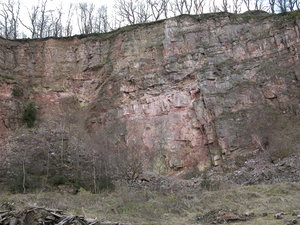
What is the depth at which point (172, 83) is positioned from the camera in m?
25.9

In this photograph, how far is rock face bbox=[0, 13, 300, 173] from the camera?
23.0 metres

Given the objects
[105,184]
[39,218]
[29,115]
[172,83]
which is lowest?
[105,184]

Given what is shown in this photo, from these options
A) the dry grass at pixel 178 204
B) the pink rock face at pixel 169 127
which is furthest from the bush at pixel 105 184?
the pink rock face at pixel 169 127

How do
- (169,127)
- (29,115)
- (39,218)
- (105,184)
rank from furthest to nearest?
(29,115), (169,127), (105,184), (39,218)

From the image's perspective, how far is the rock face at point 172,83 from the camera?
23.0 meters

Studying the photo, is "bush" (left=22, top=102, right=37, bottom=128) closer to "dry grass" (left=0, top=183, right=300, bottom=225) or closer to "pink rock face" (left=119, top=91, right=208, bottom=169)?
"pink rock face" (left=119, top=91, right=208, bottom=169)

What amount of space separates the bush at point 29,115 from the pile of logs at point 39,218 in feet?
59.4

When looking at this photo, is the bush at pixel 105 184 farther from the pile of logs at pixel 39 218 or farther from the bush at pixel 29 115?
the bush at pixel 29 115

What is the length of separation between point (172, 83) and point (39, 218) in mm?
18580

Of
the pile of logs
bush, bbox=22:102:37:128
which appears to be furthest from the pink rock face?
the pile of logs

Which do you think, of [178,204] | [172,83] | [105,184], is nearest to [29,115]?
[172,83]

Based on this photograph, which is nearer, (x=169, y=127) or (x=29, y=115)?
(x=169, y=127)

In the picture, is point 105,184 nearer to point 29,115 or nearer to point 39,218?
point 39,218

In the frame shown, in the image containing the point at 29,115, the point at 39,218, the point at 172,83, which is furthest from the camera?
the point at 29,115
